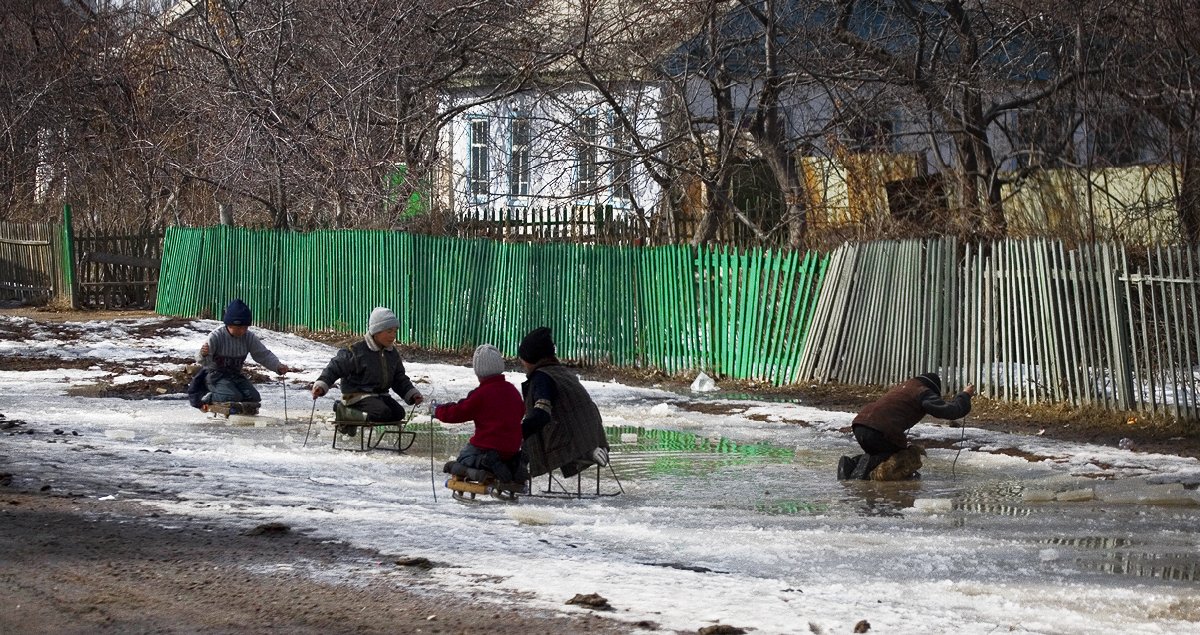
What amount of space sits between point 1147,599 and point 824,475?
15.5 feet

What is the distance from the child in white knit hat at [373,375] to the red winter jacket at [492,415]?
2.48 metres

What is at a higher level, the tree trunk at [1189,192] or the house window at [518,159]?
the house window at [518,159]

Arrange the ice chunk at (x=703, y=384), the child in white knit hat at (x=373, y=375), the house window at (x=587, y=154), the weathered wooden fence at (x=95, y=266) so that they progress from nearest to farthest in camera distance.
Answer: the child in white knit hat at (x=373, y=375) → the ice chunk at (x=703, y=384) → the house window at (x=587, y=154) → the weathered wooden fence at (x=95, y=266)

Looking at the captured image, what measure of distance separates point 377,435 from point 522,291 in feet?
27.9

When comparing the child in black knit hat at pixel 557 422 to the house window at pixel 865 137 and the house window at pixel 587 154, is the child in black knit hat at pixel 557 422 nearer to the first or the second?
the house window at pixel 587 154

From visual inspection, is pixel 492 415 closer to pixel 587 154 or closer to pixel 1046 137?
pixel 1046 137

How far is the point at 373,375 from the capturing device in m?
12.6

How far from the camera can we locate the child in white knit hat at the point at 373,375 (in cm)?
1246

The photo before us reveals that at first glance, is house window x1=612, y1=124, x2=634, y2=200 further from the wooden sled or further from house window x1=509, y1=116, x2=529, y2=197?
the wooden sled

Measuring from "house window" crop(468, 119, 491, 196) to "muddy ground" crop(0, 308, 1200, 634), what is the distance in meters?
23.6

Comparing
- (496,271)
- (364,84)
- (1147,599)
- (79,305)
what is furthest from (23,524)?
(79,305)

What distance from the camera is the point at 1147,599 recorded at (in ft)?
22.3

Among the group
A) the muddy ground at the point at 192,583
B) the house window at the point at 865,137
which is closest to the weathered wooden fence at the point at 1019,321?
the house window at the point at 865,137

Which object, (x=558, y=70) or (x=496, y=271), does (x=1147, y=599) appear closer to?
(x=496, y=271)
